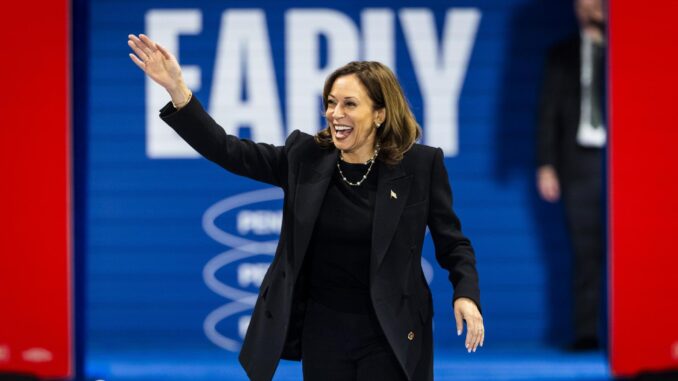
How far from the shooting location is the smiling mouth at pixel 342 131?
341 centimetres

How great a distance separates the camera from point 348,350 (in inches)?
132

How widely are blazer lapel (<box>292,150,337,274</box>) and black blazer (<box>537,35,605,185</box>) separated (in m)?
3.16

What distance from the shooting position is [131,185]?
6.80m

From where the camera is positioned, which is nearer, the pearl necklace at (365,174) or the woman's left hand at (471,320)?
the woman's left hand at (471,320)

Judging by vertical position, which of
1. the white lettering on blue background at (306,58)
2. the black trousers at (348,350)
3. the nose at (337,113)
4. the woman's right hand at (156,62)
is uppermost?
the white lettering on blue background at (306,58)

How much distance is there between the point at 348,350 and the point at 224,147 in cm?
67

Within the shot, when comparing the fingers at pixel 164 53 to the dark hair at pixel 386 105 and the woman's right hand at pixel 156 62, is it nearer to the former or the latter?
the woman's right hand at pixel 156 62

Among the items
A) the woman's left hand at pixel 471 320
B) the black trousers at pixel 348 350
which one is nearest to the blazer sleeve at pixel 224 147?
the black trousers at pixel 348 350

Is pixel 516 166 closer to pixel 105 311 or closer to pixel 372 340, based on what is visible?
pixel 105 311
